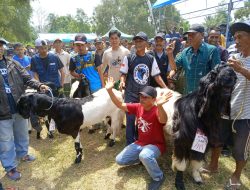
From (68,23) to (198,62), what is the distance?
277ft

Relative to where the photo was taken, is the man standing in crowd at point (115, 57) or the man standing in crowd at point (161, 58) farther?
the man standing in crowd at point (115, 57)

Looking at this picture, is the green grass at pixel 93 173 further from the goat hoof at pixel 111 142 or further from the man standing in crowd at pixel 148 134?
the man standing in crowd at pixel 148 134

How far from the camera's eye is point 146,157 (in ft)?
12.2

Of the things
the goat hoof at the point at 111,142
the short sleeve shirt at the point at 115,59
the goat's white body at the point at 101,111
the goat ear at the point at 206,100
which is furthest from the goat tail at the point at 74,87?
the goat ear at the point at 206,100

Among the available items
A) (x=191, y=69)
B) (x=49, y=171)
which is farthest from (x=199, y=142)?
(x=49, y=171)

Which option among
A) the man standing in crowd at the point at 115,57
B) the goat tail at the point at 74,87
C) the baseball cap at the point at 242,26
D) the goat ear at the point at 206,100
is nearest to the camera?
the baseball cap at the point at 242,26

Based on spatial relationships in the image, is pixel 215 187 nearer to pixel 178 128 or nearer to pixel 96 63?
pixel 178 128

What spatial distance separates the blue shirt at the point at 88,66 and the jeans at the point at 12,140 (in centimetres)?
169

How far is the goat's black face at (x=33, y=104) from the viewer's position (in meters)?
4.08

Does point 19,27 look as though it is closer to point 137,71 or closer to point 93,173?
point 137,71

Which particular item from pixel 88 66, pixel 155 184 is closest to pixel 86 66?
pixel 88 66

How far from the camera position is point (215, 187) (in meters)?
3.73

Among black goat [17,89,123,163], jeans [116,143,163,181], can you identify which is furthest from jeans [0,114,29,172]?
jeans [116,143,163,181]

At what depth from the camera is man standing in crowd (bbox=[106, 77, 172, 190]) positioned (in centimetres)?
369
